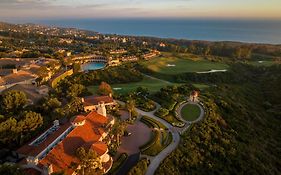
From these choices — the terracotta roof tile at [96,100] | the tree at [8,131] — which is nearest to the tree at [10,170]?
the tree at [8,131]

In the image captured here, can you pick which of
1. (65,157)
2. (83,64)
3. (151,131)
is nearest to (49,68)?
(83,64)

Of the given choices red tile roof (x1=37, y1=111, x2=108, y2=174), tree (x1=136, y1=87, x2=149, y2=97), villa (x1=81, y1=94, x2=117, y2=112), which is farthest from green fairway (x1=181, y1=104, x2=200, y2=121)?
red tile roof (x1=37, y1=111, x2=108, y2=174)

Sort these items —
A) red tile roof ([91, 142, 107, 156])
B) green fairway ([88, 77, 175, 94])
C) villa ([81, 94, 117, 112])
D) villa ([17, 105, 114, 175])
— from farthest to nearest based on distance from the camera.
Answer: green fairway ([88, 77, 175, 94])
villa ([81, 94, 117, 112])
red tile roof ([91, 142, 107, 156])
villa ([17, 105, 114, 175])

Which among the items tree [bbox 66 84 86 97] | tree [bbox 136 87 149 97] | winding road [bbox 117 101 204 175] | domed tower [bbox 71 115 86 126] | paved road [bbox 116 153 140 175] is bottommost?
winding road [bbox 117 101 204 175]

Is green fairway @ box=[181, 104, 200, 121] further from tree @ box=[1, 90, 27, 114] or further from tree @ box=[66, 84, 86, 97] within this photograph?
tree @ box=[1, 90, 27, 114]

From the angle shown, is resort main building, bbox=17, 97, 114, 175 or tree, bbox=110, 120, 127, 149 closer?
resort main building, bbox=17, 97, 114, 175

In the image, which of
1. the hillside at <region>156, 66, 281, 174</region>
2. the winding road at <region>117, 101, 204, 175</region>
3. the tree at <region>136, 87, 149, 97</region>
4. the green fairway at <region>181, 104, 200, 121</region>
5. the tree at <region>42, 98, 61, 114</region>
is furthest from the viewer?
the tree at <region>136, 87, 149, 97</region>

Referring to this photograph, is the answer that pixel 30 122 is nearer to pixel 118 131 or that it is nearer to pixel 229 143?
pixel 118 131
